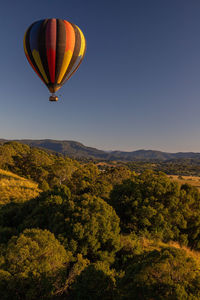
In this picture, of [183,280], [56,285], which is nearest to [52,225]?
[56,285]

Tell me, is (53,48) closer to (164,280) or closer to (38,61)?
(38,61)

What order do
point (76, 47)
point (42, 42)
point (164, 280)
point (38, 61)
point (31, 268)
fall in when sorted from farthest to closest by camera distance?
point (76, 47)
point (38, 61)
point (42, 42)
point (31, 268)
point (164, 280)

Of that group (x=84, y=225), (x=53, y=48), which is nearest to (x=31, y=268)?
(x=84, y=225)

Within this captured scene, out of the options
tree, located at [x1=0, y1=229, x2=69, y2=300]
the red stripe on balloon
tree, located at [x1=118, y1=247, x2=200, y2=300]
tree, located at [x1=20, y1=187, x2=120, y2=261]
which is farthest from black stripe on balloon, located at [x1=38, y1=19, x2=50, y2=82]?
tree, located at [x1=118, y1=247, x2=200, y2=300]

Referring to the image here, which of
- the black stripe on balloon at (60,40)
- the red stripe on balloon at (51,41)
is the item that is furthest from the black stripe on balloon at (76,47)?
the red stripe on balloon at (51,41)

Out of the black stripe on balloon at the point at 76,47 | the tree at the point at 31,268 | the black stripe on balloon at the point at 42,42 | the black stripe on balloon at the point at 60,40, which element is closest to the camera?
the tree at the point at 31,268

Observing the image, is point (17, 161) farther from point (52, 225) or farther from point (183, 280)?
point (183, 280)

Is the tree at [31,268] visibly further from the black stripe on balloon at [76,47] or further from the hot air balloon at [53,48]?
the black stripe on balloon at [76,47]

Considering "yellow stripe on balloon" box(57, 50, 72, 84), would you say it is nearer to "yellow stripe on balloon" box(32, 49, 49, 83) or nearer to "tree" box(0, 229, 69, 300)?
"yellow stripe on balloon" box(32, 49, 49, 83)

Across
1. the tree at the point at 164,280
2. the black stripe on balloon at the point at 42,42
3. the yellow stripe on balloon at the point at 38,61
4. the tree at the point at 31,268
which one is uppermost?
the black stripe on balloon at the point at 42,42
